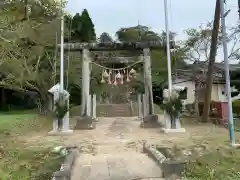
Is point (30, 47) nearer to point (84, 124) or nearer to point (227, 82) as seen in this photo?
point (84, 124)

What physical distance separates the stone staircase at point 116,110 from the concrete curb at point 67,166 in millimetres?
17822

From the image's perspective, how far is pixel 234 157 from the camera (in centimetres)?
775

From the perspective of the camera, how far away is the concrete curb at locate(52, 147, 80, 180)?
232 inches

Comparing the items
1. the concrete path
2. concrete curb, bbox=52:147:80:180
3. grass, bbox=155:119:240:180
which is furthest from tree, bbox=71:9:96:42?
the concrete path

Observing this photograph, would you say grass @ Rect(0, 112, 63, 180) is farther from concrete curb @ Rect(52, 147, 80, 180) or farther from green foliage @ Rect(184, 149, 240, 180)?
green foliage @ Rect(184, 149, 240, 180)

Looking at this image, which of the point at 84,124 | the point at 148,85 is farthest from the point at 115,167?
the point at 148,85

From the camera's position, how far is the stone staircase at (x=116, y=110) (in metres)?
26.6

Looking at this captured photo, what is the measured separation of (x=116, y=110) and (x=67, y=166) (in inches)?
835

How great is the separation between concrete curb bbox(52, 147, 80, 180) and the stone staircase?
58.5 ft

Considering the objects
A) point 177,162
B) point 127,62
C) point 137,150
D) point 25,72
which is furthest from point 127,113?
point 177,162

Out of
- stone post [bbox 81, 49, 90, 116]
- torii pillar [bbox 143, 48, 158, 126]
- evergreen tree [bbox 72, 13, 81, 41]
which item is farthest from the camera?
evergreen tree [bbox 72, 13, 81, 41]

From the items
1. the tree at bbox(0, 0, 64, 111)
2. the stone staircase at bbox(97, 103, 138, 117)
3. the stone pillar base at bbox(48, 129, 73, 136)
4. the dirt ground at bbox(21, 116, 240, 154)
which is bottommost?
the dirt ground at bbox(21, 116, 240, 154)

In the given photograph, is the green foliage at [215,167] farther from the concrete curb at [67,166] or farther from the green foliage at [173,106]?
the green foliage at [173,106]

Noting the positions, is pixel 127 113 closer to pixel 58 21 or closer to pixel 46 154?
pixel 58 21
